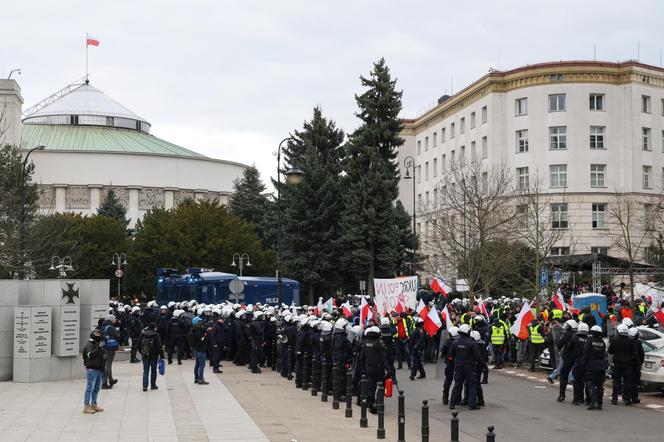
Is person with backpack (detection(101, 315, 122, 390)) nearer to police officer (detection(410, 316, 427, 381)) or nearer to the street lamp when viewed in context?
police officer (detection(410, 316, 427, 381))

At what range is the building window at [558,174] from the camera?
202 feet

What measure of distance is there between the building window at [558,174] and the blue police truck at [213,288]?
2365 cm

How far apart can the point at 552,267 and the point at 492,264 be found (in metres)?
4.71

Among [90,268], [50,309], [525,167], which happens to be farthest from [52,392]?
[90,268]

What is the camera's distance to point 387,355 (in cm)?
A: 1845

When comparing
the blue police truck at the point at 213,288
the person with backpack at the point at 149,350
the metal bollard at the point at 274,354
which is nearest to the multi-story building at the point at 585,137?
the blue police truck at the point at 213,288

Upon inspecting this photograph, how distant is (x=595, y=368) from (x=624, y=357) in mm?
972

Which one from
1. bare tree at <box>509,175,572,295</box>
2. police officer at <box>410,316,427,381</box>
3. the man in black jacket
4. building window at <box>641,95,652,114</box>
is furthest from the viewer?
building window at <box>641,95,652,114</box>

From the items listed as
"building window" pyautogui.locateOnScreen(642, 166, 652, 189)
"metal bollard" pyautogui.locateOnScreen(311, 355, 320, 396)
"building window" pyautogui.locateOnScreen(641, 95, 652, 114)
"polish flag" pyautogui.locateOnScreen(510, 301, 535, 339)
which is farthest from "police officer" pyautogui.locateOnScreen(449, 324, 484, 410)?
"building window" pyautogui.locateOnScreen(641, 95, 652, 114)

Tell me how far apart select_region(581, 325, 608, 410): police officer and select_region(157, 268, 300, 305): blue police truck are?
75.1 ft

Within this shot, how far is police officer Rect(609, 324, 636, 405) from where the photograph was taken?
19.1 metres

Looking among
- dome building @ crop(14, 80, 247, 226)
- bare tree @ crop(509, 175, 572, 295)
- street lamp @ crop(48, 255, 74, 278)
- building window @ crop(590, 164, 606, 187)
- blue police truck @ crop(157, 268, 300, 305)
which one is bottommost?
blue police truck @ crop(157, 268, 300, 305)

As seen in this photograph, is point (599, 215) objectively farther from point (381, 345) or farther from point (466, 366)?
point (381, 345)

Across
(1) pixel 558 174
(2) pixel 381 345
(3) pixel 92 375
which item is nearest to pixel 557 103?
(1) pixel 558 174
